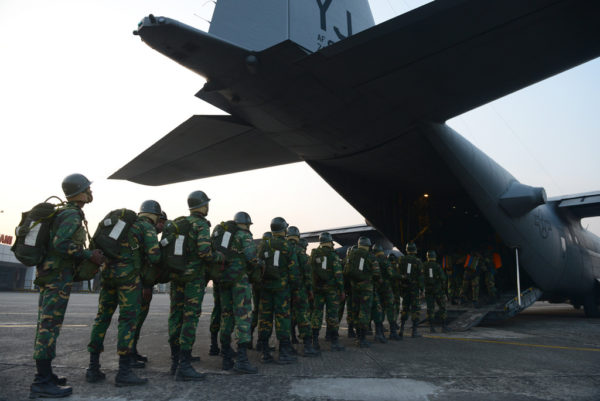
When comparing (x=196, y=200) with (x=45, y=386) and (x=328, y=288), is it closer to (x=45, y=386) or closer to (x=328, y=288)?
(x=45, y=386)

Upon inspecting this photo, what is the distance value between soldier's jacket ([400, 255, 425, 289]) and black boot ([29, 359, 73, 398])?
6.59 m

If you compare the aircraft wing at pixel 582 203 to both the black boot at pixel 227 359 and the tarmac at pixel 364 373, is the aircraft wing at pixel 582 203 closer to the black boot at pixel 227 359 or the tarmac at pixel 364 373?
the tarmac at pixel 364 373

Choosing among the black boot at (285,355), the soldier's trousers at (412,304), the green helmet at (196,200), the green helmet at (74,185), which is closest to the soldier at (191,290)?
the green helmet at (196,200)

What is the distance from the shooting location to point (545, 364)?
508cm

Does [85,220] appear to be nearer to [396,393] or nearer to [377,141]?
[396,393]

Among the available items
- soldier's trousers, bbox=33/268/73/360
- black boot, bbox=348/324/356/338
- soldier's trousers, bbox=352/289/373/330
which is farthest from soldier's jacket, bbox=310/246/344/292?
soldier's trousers, bbox=33/268/73/360

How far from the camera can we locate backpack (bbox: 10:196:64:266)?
354 centimetres

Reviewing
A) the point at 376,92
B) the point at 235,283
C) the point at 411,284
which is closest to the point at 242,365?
the point at 235,283

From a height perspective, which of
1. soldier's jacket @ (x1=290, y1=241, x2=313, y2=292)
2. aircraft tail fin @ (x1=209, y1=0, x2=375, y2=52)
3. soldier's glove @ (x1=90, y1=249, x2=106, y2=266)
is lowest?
soldier's jacket @ (x1=290, y1=241, x2=313, y2=292)

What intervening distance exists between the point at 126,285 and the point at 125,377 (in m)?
0.89

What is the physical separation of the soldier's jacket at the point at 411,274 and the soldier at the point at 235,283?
4.42 metres

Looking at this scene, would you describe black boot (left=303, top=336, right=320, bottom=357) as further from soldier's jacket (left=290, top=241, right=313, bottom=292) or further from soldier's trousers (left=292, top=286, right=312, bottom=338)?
soldier's jacket (left=290, top=241, right=313, bottom=292)

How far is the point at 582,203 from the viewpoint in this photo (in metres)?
12.2

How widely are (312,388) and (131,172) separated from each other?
786 centimetres
